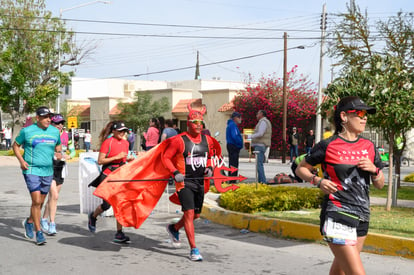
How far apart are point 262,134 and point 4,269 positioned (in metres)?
8.68

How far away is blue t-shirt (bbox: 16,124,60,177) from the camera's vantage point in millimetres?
7824

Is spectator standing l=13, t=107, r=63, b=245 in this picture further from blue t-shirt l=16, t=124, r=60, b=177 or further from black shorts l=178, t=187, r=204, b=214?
black shorts l=178, t=187, r=204, b=214

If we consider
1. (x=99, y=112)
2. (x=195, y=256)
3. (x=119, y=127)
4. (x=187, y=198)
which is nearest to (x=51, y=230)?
(x=119, y=127)

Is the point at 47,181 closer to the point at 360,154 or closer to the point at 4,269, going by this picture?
the point at 4,269

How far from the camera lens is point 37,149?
25.8 ft

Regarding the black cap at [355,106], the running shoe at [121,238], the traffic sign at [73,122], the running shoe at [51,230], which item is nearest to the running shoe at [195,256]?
the running shoe at [121,238]

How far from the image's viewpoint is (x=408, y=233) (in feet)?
25.9

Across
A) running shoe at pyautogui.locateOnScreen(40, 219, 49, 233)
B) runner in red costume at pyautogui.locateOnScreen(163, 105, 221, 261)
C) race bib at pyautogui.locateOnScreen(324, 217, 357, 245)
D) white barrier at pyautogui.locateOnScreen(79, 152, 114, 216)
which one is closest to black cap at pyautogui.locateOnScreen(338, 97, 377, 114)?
race bib at pyautogui.locateOnScreen(324, 217, 357, 245)

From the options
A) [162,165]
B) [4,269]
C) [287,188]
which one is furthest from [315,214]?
[4,269]

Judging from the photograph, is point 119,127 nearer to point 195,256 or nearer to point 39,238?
point 39,238

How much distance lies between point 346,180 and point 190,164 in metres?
2.94

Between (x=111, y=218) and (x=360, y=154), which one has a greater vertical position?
(x=360, y=154)

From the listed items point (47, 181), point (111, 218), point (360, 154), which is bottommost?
point (111, 218)

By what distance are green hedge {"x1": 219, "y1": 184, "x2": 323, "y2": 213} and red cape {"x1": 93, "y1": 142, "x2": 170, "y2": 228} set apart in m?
2.34
